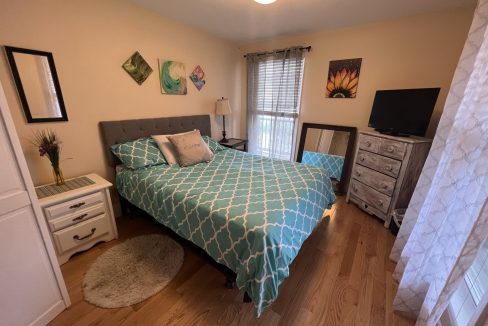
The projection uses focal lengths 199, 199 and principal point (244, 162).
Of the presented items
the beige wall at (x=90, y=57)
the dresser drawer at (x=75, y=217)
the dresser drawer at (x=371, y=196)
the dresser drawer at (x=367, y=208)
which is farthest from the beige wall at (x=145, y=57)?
the dresser drawer at (x=367, y=208)

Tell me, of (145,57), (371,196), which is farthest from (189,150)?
(371,196)

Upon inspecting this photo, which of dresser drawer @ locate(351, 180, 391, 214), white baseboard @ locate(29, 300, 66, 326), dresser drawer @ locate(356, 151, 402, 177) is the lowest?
white baseboard @ locate(29, 300, 66, 326)

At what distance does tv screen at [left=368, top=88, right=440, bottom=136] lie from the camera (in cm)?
205

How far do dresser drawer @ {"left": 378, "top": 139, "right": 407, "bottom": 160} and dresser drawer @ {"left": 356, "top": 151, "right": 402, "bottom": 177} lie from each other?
55mm

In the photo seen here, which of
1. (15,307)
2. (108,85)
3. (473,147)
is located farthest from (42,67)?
(473,147)

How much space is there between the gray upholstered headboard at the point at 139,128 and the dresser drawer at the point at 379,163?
2340mm

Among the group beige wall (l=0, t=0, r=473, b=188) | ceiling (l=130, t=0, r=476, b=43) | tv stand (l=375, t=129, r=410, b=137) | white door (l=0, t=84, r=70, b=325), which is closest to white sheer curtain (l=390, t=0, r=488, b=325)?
tv stand (l=375, t=129, r=410, b=137)

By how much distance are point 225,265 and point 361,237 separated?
1.56 m

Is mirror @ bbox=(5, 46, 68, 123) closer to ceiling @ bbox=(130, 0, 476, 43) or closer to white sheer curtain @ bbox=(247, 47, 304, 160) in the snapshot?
ceiling @ bbox=(130, 0, 476, 43)

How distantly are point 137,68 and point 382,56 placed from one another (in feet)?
9.86

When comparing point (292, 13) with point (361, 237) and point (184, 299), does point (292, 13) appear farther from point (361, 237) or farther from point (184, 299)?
point (184, 299)

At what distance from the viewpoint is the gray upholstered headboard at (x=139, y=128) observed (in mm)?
2164

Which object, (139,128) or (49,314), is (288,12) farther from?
(49,314)

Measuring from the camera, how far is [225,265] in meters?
1.39
